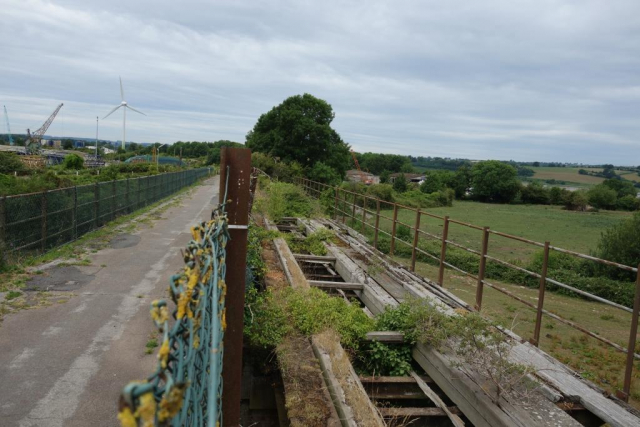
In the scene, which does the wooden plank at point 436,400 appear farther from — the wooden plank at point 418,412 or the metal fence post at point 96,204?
the metal fence post at point 96,204

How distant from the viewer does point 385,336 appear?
265 inches

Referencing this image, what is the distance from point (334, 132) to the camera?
176 feet

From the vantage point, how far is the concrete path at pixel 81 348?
5.27 metres

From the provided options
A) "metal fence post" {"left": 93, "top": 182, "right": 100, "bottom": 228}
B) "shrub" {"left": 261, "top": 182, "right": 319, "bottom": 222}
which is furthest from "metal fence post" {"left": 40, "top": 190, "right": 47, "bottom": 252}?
"shrub" {"left": 261, "top": 182, "right": 319, "bottom": 222}

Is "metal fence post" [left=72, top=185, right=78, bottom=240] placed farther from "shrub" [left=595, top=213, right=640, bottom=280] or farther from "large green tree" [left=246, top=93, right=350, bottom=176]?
"large green tree" [left=246, top=93, right=350, bottom=176]

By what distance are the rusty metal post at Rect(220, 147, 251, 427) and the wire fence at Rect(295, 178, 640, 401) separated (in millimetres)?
3879

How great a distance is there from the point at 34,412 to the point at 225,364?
119 inches

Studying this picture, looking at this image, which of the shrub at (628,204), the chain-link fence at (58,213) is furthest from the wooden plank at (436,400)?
the shrub at (628,204)

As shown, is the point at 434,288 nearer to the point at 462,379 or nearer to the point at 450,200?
the point at 462,379

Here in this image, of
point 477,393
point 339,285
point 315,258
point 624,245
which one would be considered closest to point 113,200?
point 315,258

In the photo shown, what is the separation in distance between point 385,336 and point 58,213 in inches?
417

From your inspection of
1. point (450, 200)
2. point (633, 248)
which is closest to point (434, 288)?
point (633, 248)

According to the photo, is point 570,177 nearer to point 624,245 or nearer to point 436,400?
point 624,245

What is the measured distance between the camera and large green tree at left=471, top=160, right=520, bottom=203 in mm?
103125
